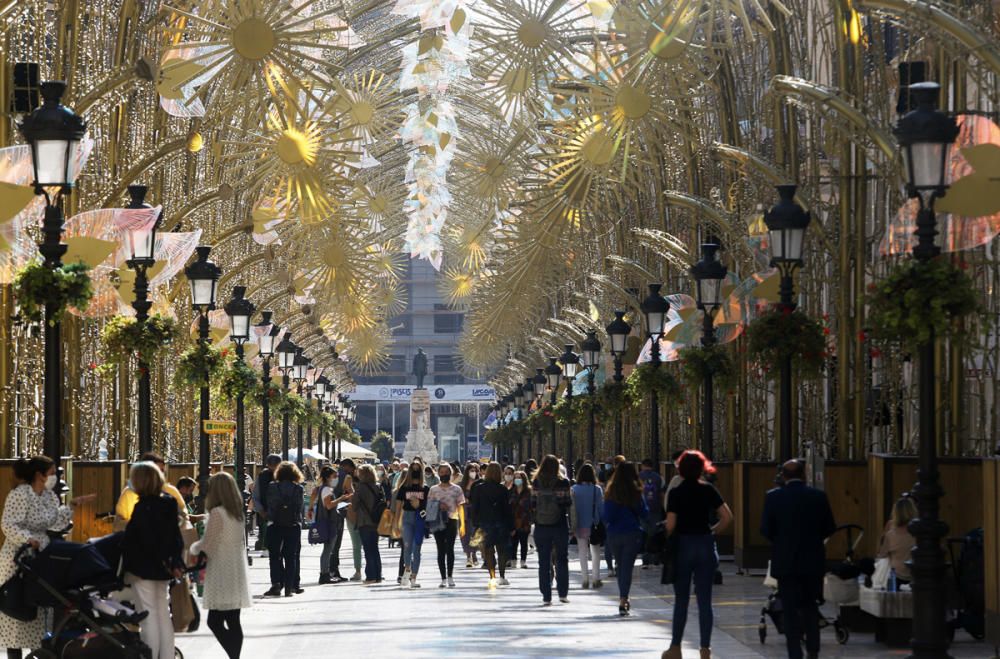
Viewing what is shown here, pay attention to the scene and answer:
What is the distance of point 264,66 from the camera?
2098cm

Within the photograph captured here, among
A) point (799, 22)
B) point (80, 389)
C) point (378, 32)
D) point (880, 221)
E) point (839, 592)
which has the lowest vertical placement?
point (839, 592)

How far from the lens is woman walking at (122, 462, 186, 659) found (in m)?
14.5

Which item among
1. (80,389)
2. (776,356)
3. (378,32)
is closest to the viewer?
(776,356)

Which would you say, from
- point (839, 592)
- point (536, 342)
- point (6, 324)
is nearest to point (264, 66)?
point (6, 324)

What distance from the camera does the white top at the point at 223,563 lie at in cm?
1580

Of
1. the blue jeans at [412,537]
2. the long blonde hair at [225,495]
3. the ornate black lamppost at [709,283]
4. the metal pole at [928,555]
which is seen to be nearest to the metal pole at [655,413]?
the ornate black lamppost at [709,283]

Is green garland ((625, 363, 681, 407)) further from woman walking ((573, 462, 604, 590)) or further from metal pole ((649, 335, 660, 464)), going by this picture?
woman walking ((573, 462, 604, 590))

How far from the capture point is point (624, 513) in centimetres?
2344

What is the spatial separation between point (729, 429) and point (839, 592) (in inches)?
682

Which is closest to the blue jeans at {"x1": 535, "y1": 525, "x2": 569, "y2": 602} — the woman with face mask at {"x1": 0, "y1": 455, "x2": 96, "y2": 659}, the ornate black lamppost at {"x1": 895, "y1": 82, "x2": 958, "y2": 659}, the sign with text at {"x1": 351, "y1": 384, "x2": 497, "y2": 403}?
the ornate black lamppost at {"x1": 895, "y1": 82, "x2": 958, "y2": 659}

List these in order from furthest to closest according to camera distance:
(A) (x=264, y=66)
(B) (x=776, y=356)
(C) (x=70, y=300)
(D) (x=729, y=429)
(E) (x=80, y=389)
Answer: (D) (x=729, y=429) < (E) (x=80, y=389) < (B) (x=776, y=356) < (A) (x=264, y=66) < (C) (x=70, y=300)

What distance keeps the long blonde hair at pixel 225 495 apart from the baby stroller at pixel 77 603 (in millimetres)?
1839

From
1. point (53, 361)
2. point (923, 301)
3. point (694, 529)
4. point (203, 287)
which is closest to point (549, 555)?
point (203, 287)

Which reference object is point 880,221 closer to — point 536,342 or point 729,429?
point 729,429
